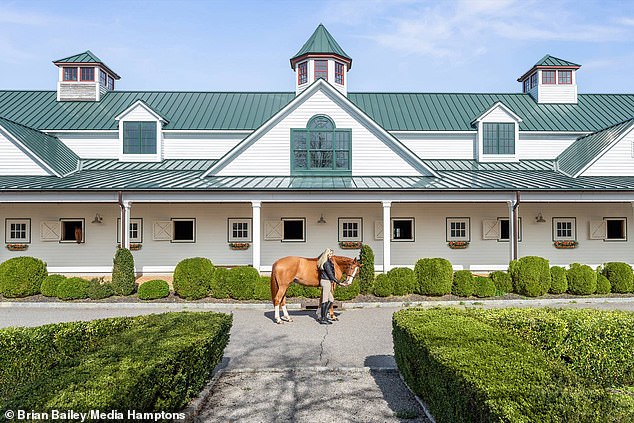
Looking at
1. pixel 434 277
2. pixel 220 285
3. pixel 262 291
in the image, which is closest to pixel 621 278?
pixel 434 277

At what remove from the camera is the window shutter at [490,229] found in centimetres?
2105

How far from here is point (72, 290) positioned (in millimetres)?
15500

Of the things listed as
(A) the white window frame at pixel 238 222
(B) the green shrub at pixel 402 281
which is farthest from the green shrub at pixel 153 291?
(B) the green shrub at pixel 402 281

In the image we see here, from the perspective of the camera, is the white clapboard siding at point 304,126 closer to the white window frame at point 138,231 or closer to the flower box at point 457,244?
the flower box at point 457,244

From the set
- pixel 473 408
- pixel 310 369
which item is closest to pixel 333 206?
pixel 310 369

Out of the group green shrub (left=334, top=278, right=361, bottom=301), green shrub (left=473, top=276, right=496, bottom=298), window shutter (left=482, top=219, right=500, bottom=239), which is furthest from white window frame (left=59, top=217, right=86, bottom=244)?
window shutter (left=482, top=219, right=500, bottom=239)

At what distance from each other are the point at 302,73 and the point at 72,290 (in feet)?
52.8

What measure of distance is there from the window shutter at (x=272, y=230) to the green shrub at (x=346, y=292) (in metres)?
6.20

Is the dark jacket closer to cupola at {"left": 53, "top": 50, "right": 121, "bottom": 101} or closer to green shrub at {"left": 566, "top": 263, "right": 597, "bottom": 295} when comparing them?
green shrub at {"left": 566, "top": 263, "right": 597, "bottom": 295}

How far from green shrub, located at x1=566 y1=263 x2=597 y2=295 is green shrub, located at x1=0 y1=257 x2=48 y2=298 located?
59.5 ft

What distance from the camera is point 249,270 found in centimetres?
1567

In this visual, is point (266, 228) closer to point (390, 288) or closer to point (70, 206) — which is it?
point (390, 288)

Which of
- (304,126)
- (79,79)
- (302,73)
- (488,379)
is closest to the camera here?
(488,379)

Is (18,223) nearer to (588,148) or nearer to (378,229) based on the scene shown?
(378,229)
